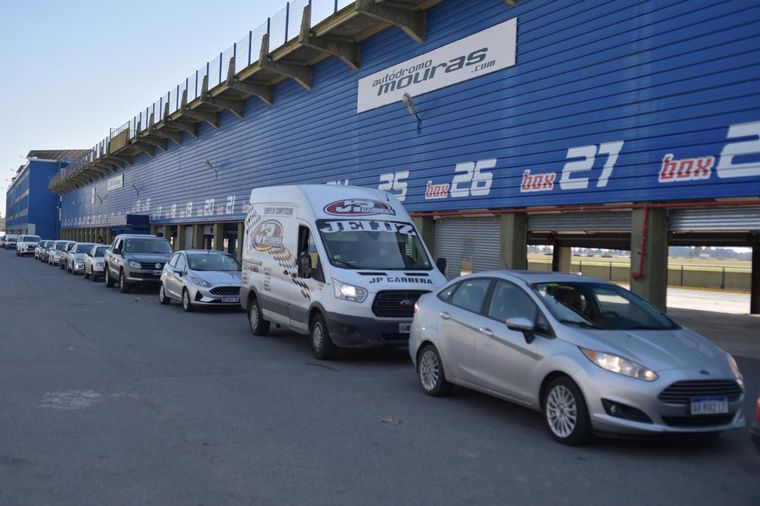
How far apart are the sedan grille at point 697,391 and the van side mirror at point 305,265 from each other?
249 inches

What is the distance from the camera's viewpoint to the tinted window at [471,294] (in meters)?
7.87

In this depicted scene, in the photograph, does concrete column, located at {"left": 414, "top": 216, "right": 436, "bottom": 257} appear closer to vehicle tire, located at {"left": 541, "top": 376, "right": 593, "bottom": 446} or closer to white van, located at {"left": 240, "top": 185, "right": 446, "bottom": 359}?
white van, located at {"left": 240, "top": 185, "right": 446, "bottom": 359}

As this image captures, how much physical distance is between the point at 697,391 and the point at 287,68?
2184 cm

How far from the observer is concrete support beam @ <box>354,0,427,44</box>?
19.3 meters

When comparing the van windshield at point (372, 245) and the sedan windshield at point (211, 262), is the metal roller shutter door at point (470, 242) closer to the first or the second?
the sedan windshield at point (211, 262)

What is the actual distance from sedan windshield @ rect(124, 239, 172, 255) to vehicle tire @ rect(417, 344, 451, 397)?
17.3m

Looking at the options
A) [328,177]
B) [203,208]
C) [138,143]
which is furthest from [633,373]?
[138,143]

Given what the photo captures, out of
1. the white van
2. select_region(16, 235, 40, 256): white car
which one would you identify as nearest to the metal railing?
the white van

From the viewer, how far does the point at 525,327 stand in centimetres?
677

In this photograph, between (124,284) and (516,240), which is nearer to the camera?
(516,240)

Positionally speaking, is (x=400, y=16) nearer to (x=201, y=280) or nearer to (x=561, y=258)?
(x=201, y=280)

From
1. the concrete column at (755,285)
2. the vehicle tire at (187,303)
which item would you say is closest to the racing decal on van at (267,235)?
the vehicle tire at (187,303)

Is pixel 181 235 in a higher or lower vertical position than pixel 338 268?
higher

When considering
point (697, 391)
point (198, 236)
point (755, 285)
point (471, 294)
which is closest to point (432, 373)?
point (471, 294)
